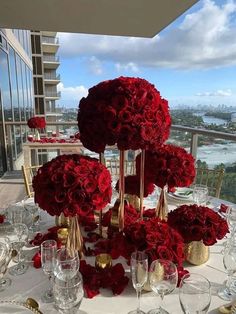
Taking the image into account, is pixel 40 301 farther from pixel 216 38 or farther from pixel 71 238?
pixel 216 38

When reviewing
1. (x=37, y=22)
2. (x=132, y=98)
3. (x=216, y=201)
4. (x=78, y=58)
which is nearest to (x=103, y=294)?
(x=132, y=98)

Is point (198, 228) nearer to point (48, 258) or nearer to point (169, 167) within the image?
point (169, 167)

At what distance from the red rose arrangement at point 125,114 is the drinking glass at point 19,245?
498 mm

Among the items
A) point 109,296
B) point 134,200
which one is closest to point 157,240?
point 109,296

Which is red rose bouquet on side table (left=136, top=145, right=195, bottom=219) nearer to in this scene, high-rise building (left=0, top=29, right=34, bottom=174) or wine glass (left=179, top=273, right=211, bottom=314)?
wine glass (left=179, top=273, right=211, bottom=314)

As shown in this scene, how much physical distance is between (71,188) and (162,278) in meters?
0.37

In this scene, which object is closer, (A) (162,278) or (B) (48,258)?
(A) (162,278)

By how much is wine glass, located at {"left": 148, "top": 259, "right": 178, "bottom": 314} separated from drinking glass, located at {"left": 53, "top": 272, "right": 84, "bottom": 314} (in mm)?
207

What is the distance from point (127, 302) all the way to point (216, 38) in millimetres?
11061

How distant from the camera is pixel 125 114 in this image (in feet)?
2.90

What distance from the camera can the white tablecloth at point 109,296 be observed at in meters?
0.82

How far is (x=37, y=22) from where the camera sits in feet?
12.0

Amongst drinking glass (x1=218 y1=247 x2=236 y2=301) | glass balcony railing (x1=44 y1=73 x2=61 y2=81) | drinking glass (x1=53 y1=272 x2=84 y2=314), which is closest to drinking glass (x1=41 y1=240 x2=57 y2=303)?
drinking glass (x1=53 y1=272 x2=84 y2=314)

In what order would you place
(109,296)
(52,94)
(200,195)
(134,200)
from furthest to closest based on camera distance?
1. (52,94)
2. (200,195)
3. (134,200)
4. (109,296)
